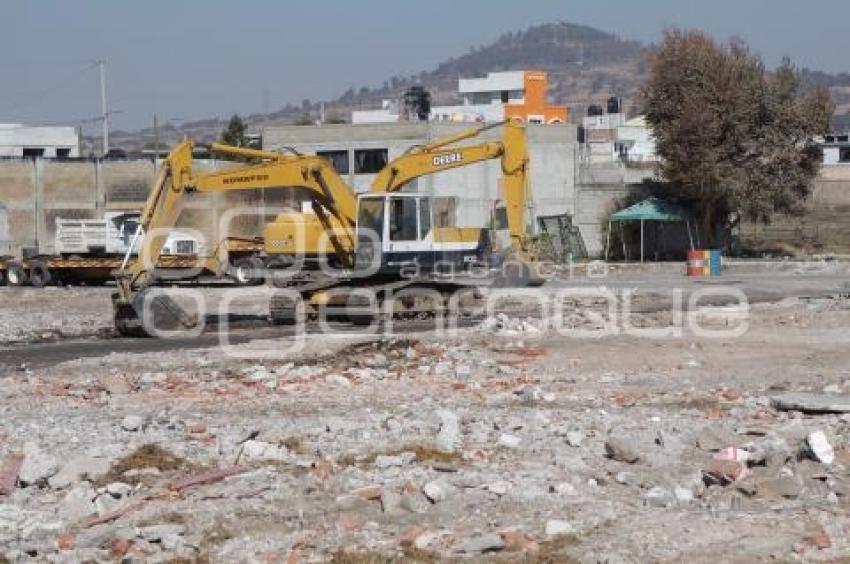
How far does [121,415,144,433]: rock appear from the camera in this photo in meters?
13.9

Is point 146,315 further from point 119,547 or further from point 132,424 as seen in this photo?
point 119,547

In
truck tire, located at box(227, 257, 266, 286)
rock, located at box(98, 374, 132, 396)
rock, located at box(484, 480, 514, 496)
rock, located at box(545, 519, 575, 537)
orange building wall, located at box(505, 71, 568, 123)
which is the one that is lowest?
rock, located at box(545, 519, 575, 537)

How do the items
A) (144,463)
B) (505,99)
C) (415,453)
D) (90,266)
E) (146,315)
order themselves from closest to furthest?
(144,463) → (415,453) → (146,315) → (90,266) → (505,99)

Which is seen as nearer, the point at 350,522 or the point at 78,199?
the point at 350,522

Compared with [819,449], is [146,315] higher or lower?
higher

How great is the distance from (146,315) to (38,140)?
69219 millimetres

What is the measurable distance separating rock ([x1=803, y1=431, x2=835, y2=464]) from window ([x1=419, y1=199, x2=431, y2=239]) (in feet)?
51.9

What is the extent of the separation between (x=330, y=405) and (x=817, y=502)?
6930 mm

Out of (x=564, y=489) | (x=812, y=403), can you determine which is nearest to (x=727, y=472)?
(x=564, y=489)

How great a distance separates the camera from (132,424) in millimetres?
14000

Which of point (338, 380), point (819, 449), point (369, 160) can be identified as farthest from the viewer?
point (369, 160)

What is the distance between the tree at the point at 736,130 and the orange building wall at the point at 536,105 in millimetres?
50265

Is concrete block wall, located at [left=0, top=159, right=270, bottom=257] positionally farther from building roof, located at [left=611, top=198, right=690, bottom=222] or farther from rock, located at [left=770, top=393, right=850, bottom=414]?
rock, located at [left=770, top=393, right=850, bottom=414]

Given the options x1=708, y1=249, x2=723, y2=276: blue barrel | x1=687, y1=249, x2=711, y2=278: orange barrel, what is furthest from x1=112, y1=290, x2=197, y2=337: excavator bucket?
x1=708, y1=249, x2=723, y2=276: blue barrel
